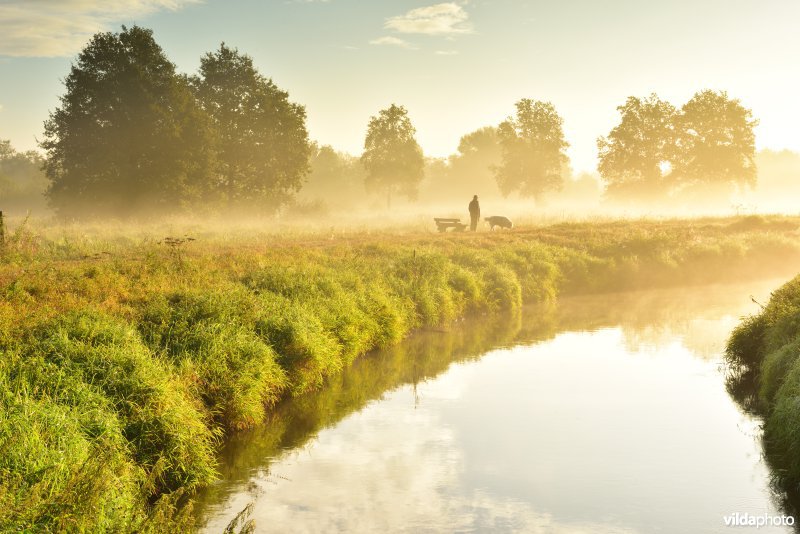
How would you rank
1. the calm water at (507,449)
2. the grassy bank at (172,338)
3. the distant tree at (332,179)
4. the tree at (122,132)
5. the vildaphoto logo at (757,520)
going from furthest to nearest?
the distant tree at (332,179) < the tree at (122,132) < the calm water at (507,449) < the vildaphoto logo at (757,520) < the grassy bank at (172,338)

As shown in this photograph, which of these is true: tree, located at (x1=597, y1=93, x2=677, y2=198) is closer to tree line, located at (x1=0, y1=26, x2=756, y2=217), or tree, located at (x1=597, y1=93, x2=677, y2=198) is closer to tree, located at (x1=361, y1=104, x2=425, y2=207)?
tree line, located at (x1=0, y1=26, x2=756, y2=217)

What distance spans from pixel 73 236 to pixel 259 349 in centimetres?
1848

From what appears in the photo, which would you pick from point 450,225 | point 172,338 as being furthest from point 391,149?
point 172,338

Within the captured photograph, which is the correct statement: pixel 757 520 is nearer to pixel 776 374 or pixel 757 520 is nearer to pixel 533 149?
pixel 776 374

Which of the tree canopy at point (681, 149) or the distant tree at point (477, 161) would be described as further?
the distant tree at point (477, 161)

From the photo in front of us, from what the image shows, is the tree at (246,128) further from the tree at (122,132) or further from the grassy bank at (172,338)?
the grassy bank at (172,338)

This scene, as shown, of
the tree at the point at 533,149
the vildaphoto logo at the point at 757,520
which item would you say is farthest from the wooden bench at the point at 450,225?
the tree at the point at 533,149

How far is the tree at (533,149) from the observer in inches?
2950

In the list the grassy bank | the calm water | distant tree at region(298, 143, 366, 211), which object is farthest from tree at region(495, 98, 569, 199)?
the calm water

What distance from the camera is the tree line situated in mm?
47000

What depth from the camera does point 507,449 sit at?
1138cm

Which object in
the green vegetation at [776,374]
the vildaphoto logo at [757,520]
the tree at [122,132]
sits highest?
the tree at [122,132]

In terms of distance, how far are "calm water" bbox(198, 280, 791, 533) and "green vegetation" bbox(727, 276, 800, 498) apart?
36cm

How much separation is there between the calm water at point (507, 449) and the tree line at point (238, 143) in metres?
34.7
